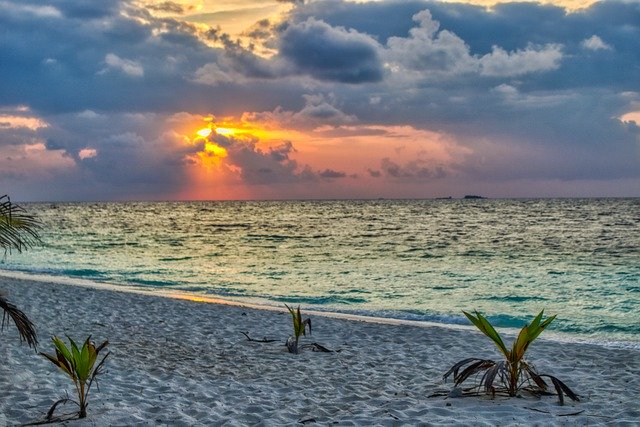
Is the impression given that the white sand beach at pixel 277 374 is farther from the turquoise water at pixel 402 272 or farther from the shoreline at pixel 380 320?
the turquoise water at pixel 402 272

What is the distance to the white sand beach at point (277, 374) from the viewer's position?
6.96m

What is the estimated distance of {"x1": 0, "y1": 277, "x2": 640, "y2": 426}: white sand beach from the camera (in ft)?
22.8

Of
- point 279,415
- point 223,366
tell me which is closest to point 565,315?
point 223,366

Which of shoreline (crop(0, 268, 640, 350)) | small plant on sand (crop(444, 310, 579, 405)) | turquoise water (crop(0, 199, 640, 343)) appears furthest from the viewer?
turquoise water (crop(0, 199, 640, 343))

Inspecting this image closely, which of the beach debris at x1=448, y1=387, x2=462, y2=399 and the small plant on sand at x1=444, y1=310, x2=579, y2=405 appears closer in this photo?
the small plant on sand at x1=444, y1=310, x2=579, y2=405

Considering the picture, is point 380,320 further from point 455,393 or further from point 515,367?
point 515,367

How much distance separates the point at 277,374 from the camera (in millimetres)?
9242

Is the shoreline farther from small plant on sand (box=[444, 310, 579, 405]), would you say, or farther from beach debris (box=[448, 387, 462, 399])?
beach debris (box=[448, 387, 462, 399])

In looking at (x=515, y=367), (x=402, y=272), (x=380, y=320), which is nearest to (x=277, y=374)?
(x=515, y=367)

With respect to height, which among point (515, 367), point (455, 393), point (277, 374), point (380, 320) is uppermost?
point (515, 367)

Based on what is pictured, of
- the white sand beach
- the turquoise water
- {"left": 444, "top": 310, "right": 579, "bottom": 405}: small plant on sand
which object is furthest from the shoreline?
{"left": 444, "top": 310, "right": 579, "bottom": 405}: small plant on sand

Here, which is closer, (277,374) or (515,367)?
(515,367)

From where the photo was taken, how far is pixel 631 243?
136ft

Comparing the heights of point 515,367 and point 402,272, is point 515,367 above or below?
above
